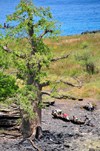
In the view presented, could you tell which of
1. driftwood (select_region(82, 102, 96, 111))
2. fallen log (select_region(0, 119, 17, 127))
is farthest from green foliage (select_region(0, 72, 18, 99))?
driftwood (select_region(82, 102, 96, 111))

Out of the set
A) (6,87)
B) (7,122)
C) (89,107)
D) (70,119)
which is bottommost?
(70,119)

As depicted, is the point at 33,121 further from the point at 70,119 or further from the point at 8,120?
the point at 70,119

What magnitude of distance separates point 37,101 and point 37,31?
15.0ft

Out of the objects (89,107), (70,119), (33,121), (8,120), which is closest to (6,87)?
(33,121)

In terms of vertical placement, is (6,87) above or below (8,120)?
above

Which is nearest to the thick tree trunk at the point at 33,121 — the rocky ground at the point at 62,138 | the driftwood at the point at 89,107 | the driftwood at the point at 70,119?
the rocky ground at the point at 62,138

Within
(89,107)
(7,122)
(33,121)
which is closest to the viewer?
(33,121)

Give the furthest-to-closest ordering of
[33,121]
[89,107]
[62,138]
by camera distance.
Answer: [89,107] → [62,138] → [33,121]

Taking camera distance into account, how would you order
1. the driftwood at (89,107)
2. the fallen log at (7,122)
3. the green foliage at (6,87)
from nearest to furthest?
the green foliage at (6,87) < the fallen log at (7,122) < the driftwood at (89,107)

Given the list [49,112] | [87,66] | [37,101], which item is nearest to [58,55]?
[37,101]

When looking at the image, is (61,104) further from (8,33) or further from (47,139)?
(8,33)

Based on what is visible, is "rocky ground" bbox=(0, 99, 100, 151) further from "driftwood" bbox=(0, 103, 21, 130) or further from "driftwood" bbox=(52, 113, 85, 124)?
"driftwood" bbox=(0, 103, 21, 130)

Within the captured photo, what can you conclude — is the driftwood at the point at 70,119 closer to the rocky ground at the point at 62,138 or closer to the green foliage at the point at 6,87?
the rocky ground at the point at 62,138

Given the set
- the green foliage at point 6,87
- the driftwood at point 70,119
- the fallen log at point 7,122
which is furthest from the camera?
the driftwood at point 70,119
